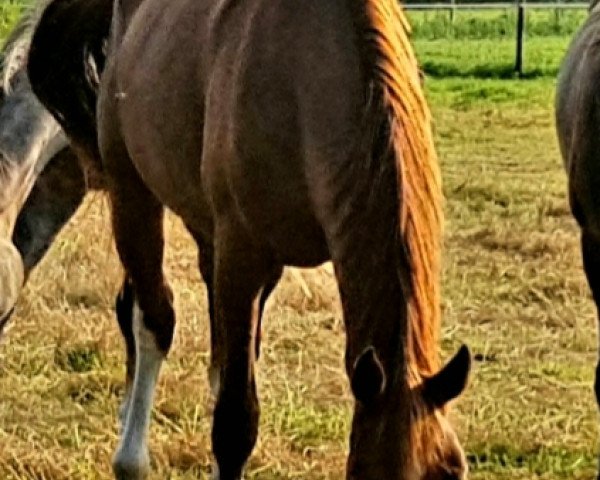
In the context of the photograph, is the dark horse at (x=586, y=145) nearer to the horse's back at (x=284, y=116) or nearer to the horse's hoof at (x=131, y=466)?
the horse's back at (x=284, y=116)

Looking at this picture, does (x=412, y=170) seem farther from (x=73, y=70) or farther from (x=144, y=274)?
(x=73, y=70)

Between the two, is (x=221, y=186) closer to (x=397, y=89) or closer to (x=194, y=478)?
(x=397, y=89)

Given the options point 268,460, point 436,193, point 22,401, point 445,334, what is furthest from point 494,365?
point 436,193

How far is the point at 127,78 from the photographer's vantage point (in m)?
4.19

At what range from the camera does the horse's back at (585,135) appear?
13.5 ft

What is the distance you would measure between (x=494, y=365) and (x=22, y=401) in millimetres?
1804

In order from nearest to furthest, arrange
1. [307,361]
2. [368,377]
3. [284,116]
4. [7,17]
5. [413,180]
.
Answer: [368,377], [413,180], [284,116], [307,361], [7,17]

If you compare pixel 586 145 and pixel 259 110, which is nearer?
pixel 259 110

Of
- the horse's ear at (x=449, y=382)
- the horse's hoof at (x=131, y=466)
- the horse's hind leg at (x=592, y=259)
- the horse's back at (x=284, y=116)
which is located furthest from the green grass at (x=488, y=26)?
the horse's ear at (x=449, y=382)

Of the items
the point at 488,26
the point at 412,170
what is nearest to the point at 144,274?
the point at 412,170

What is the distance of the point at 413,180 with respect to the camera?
2.72 meters

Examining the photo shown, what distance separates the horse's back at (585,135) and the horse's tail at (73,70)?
1.61 m

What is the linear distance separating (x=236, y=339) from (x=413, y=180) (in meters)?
1.02

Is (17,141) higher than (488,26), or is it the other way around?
(17,141)
